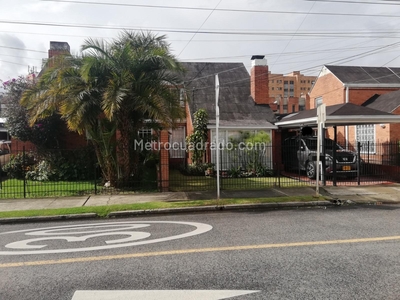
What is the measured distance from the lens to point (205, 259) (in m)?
4.93

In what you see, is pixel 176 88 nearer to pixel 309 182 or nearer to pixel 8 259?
pixel 309 182

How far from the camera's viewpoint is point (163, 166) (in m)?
11.7

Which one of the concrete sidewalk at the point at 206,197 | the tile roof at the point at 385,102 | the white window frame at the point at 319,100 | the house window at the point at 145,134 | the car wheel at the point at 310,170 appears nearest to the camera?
the concrete sidewalk at the point at 206,197

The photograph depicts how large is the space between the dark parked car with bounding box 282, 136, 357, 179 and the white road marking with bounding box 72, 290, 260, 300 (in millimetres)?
9962

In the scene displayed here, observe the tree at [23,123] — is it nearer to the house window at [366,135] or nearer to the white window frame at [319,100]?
the house window at [366,135]

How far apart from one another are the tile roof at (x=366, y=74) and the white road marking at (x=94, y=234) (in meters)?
18.4

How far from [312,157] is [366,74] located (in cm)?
1183

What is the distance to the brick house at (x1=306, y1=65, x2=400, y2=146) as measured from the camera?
58.6 ft

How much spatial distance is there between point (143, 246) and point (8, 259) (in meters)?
2.06

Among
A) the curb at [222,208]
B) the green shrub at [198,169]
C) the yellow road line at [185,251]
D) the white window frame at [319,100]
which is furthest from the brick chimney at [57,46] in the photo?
the white window frame at [319,100]

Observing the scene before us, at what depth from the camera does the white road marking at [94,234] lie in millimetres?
5644

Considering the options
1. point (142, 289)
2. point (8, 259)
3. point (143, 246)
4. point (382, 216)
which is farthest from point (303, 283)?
point (382, 216)

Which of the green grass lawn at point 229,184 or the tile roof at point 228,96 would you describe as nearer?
the green grass lawn at point 229,184

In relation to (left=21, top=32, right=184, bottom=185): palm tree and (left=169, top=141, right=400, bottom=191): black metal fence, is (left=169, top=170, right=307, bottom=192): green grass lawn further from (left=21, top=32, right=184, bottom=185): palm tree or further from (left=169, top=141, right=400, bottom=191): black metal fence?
(left=21, top=32, right=184, bottom=185): palm tree
